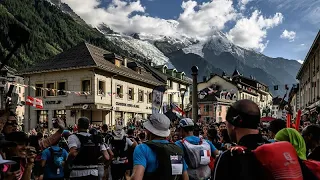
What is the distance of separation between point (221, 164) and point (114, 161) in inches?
349

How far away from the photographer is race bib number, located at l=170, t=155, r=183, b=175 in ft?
14.5

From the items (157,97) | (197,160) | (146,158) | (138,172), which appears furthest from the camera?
(157,97)

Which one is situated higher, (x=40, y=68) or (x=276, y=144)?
(x=40, y=68)

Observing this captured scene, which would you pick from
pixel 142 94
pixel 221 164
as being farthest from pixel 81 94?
pixel 221 164

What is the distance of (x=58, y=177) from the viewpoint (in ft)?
24.7

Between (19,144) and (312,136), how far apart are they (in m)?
3.35

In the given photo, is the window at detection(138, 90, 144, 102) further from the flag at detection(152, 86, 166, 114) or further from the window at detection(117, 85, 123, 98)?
the flag at detection(152, 86, 166, 114)

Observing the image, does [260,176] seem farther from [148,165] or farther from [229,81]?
[229,81]

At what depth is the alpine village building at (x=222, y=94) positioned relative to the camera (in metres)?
73.6

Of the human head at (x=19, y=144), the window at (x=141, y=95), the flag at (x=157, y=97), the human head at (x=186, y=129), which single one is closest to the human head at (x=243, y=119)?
the human head at (x=19, y=144)

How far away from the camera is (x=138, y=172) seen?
13.5 feet

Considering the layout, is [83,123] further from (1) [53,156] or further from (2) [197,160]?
(2) [197,160]

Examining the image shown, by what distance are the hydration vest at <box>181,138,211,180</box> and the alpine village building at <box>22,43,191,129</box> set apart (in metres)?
29.6

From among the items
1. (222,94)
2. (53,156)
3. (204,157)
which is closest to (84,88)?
(53,156)
